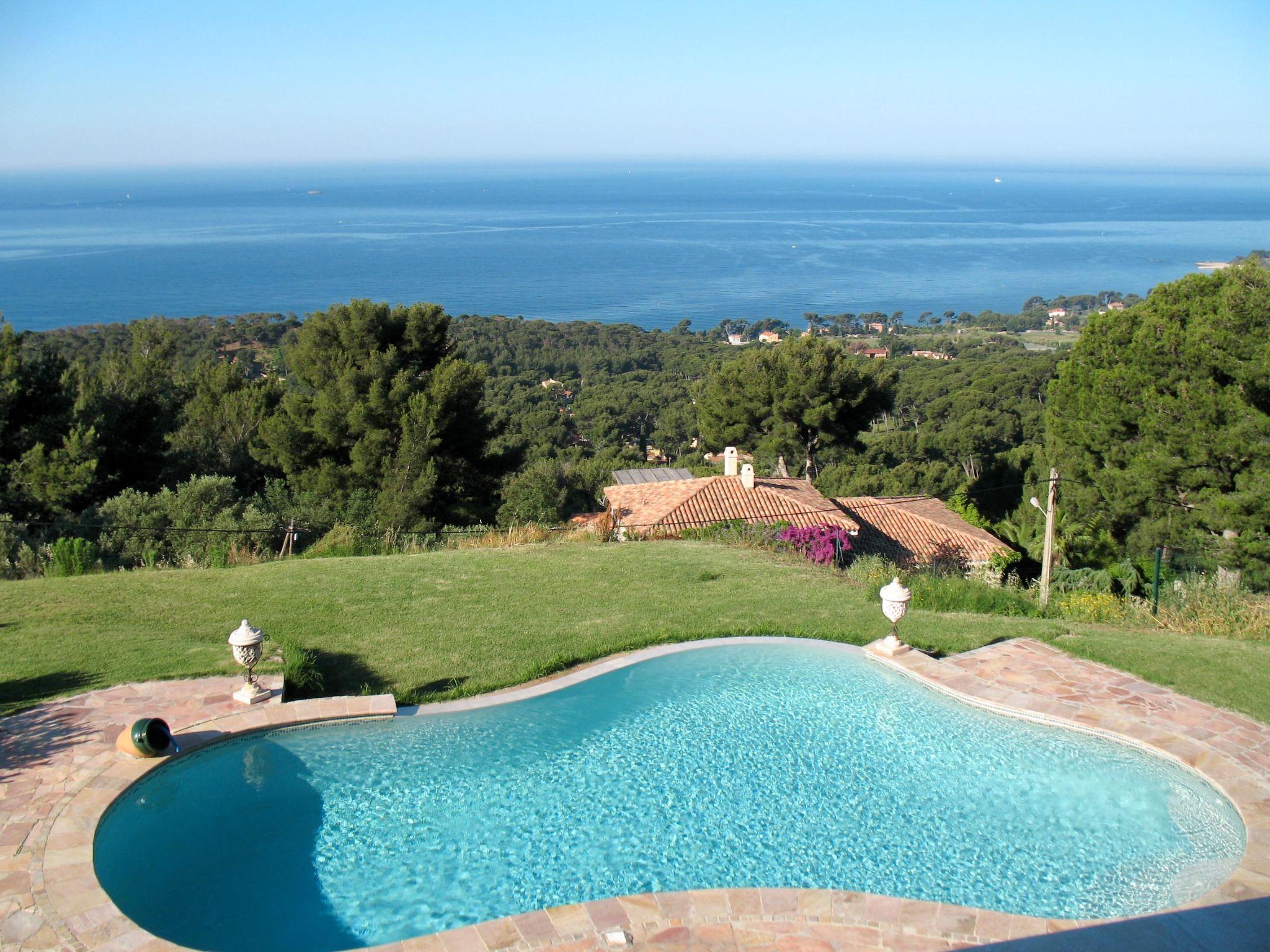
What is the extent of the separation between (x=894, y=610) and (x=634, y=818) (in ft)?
10.1

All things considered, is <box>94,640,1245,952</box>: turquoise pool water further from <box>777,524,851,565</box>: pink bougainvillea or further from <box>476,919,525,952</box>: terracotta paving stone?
<box>777,524,851,565</box>: pink bougainvillea

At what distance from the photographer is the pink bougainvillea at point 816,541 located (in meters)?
11.9

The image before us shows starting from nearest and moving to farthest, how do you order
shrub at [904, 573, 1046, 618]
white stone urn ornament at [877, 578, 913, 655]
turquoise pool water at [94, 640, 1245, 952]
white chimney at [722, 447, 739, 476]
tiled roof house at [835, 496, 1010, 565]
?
turquoise pool water at [94, 640, 1245, 952]
white stone urn ornament at [877, 578, 913, 655]
shrub at [904, 573, 1046, 618]
tiled roof house at [835, 496, 1010, 565]
white chimney at [722, 447, 739, 476]

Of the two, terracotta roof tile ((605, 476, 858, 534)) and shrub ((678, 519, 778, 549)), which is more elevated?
shrub ((678, 519, 778, 549))

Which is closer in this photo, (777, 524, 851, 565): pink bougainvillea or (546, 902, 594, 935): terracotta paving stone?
(546, 902, 594, 935): terracotta paving stone

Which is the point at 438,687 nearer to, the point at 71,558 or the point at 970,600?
the point at 71,558

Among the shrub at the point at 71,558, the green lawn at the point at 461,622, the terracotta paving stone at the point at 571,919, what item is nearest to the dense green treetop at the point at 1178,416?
the green lawn at the point at 461,622

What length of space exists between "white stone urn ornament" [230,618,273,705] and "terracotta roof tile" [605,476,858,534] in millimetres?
6793

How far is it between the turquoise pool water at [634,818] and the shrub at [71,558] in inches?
197

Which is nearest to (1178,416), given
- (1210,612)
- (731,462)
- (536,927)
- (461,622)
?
(1210,612)

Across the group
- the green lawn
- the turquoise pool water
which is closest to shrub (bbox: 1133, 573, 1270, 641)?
the green lawn

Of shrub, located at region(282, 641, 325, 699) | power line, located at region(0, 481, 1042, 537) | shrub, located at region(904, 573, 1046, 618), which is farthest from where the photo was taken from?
power line, located at region(0, 481, 1042, 537)

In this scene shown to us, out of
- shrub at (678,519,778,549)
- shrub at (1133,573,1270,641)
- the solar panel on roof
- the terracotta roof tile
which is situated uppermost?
shrub at (1133,573,1270,641)

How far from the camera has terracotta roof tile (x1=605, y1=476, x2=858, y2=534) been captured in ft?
46.0
